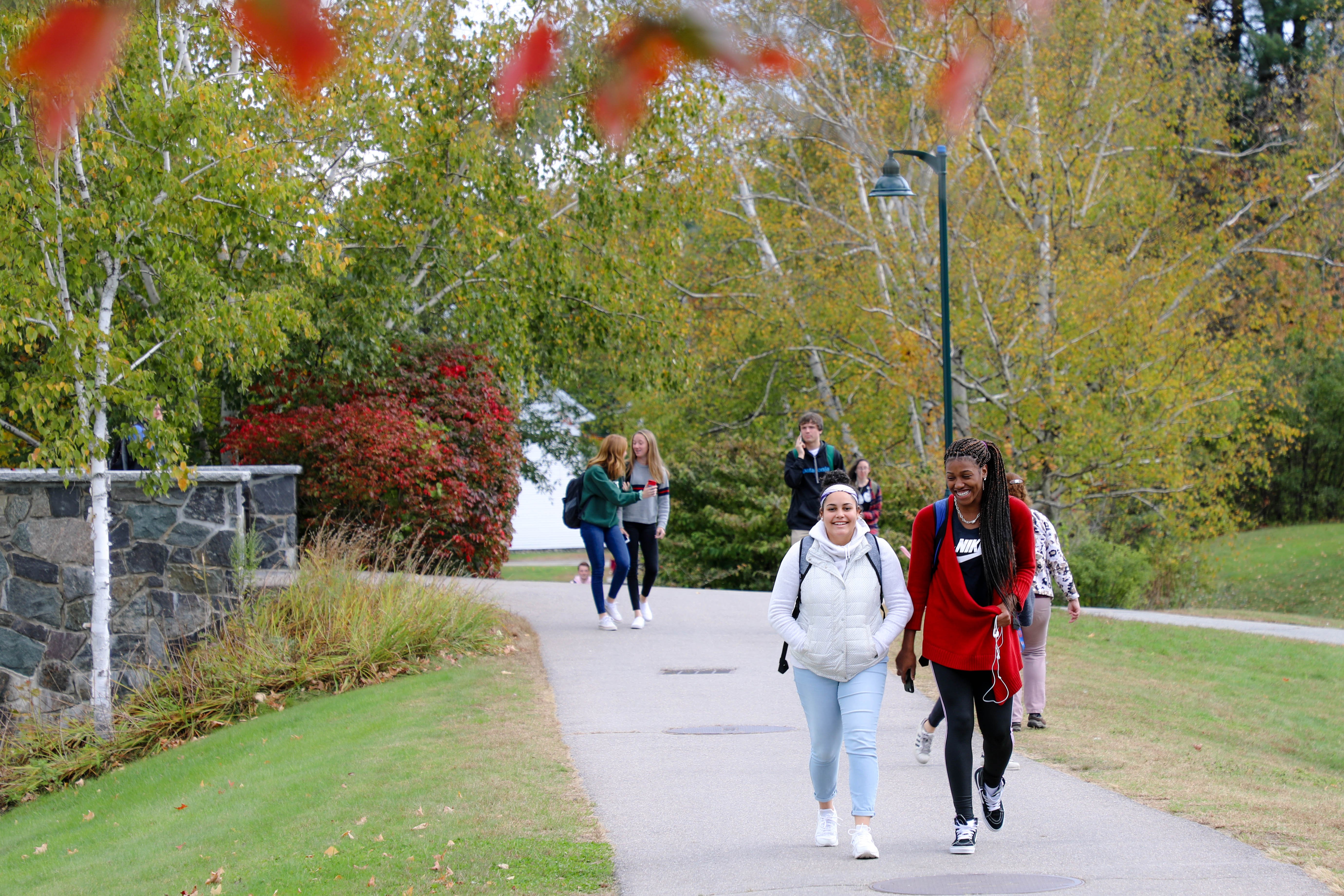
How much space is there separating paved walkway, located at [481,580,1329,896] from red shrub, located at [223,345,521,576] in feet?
19.0

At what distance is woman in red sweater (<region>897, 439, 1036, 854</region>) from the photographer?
560 cm

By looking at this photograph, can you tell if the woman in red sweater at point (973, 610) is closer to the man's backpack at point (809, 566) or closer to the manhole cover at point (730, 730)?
the man's backpack at point (809, 566)

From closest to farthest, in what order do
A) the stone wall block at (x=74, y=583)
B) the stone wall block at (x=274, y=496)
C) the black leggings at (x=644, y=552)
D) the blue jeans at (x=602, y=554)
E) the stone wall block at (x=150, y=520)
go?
the stone wall block at (x=74, y=583) → the stone wall block at (x=150, y=520) → the blue jeans at (x=602, y=554) → the black leggings at (x=644, y=552) → the stone wall block at (x=274, y=496)

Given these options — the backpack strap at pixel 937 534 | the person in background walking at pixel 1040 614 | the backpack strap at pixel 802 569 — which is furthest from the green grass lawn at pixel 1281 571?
the backpack strap at pixel 802 569

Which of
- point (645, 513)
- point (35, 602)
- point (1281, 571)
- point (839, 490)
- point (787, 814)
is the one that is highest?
point (839, 490)

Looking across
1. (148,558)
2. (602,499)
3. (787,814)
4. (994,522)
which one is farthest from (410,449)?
(994,522)

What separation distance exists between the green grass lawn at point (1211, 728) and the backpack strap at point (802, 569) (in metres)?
2.17

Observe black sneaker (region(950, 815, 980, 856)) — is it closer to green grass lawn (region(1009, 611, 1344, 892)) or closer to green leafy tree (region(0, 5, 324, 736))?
green grass lawn (region(1009, 611, 1344, 892))

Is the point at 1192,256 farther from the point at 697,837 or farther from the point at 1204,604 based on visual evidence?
the point at 697,837

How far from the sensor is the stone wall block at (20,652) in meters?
11.9

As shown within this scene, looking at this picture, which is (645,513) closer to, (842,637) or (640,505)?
(640,505)

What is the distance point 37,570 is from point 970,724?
9.45m

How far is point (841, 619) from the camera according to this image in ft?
18.5

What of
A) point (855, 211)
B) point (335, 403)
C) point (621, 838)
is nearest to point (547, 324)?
point (335, 403)
